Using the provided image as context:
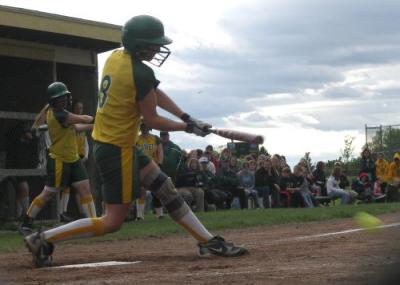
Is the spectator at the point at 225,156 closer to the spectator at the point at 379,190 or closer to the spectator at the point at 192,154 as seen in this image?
the spectator at the point at 192,154


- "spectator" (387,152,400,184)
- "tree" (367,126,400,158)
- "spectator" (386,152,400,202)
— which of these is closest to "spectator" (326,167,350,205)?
"spectator" (386,152,400,202)

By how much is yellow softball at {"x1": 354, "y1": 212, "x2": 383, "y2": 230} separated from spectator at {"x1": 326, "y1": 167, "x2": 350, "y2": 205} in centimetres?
716

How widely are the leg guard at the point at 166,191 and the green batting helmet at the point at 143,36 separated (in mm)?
1086

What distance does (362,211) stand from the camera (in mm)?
14117

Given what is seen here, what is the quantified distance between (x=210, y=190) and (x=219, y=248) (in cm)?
1167

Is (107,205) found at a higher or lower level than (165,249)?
higher

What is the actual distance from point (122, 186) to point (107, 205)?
0.82ft

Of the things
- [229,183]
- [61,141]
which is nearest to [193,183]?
[229,183]

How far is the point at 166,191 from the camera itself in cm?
672

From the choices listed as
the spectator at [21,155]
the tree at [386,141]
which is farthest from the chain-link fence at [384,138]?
the spectator at [21,155]

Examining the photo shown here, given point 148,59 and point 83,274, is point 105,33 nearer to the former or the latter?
point 148,59

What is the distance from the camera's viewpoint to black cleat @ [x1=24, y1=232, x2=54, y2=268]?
651cm

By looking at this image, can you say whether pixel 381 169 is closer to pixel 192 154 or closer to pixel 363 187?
pixel 363 187

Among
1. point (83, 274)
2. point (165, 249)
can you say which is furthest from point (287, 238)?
point (83, 274)
